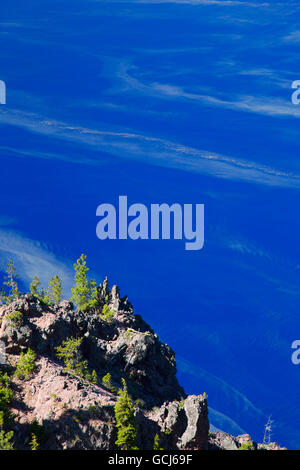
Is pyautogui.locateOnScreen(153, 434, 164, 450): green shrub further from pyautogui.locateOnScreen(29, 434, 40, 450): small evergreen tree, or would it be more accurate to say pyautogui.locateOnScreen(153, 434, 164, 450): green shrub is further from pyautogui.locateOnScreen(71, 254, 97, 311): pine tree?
pyautogui.locateOnScreen(71, 254, 97, 311): pine tree

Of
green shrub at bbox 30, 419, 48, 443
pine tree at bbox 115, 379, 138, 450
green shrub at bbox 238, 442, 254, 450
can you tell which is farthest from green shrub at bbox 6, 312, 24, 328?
green shrub at bbox 238, 442, 254, 450

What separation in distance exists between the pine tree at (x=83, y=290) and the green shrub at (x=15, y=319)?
1154cm

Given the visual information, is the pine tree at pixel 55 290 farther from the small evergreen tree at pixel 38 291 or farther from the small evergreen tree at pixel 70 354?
the small evergreen tree at pixel 70 354

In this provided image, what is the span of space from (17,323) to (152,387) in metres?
12.2

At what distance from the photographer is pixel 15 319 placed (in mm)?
49688

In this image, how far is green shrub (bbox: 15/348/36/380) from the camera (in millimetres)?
46281

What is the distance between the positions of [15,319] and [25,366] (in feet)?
14.4

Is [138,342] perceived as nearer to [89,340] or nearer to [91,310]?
[89,340]

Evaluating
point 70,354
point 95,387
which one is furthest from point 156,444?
point 70,354

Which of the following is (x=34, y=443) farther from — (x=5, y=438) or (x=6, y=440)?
(x=6, y=440)

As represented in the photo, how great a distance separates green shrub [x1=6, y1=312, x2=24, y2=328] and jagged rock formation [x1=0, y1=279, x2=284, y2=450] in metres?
0.08

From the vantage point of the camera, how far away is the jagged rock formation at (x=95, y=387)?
42.7 meters
